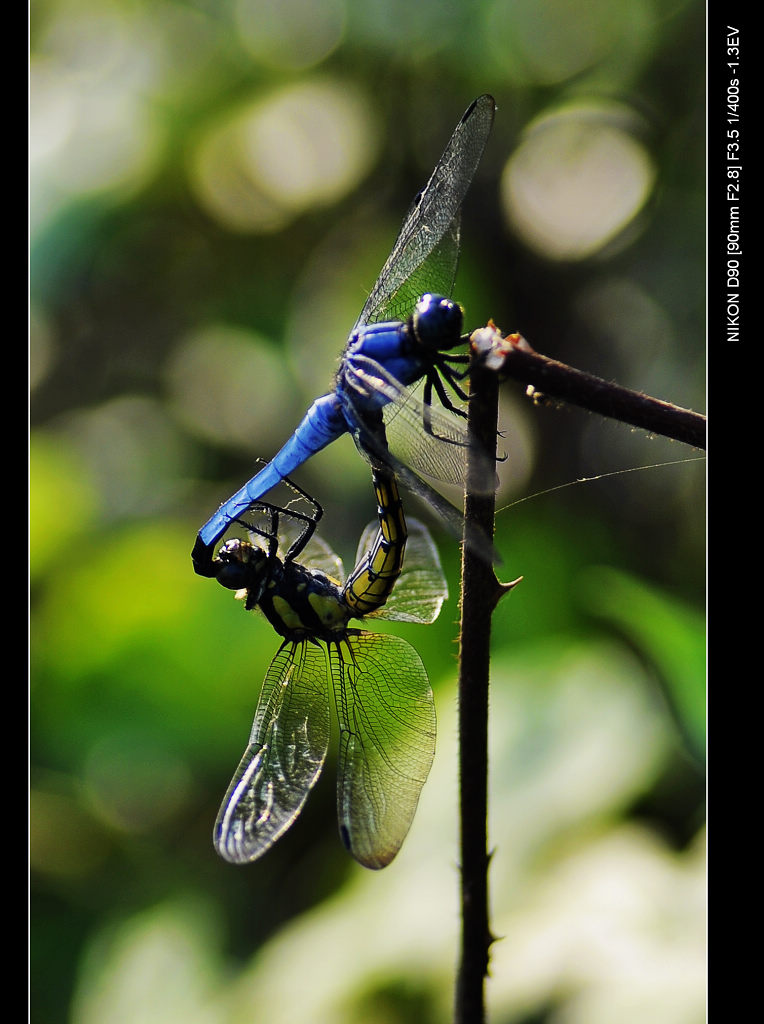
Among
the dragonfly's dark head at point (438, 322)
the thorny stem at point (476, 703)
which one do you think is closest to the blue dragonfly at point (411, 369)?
the dragonfly's dark head at point (438, 322)

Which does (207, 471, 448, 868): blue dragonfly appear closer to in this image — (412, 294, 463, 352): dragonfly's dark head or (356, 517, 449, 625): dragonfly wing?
(356, 517, 449, 625): dragonfly wing

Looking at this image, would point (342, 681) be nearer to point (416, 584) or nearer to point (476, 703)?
point (416, 584)

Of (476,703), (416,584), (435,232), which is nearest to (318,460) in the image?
(416,584)

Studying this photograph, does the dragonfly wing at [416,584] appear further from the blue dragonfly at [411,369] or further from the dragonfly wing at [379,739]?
the blue dragonfly at [411,369]

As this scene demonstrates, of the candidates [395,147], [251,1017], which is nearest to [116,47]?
[395,147]
